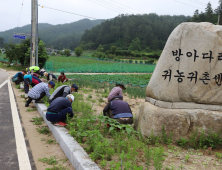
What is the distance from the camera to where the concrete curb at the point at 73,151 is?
121 inches

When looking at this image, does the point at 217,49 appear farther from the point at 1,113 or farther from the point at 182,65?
the point at 1,113

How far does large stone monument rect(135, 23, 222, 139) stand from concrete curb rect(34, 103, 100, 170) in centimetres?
157

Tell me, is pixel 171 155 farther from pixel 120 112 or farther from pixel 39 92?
pixel 39 92

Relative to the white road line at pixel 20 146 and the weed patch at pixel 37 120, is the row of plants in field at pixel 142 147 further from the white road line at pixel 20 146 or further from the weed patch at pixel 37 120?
the weed patch at pixel 37 120

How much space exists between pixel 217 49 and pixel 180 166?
8.94ft

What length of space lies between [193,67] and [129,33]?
8942 centimetres

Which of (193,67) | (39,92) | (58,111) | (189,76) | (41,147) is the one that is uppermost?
(193,67)

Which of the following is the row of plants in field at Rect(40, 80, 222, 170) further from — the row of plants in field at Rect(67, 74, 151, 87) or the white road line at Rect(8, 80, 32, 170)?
the row of plants in field at Rect(67, 74, 151, 87)

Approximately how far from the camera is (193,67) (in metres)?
4.55

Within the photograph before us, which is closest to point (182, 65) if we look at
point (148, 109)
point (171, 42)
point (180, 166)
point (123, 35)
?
point (171, 42)

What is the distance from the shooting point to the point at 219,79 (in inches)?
178

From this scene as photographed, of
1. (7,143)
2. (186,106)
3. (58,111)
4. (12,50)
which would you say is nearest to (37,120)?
(58,111)

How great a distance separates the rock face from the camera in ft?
14.7

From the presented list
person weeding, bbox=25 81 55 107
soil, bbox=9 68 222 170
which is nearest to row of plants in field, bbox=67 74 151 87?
person weeding, bbox=25 81 55 107
